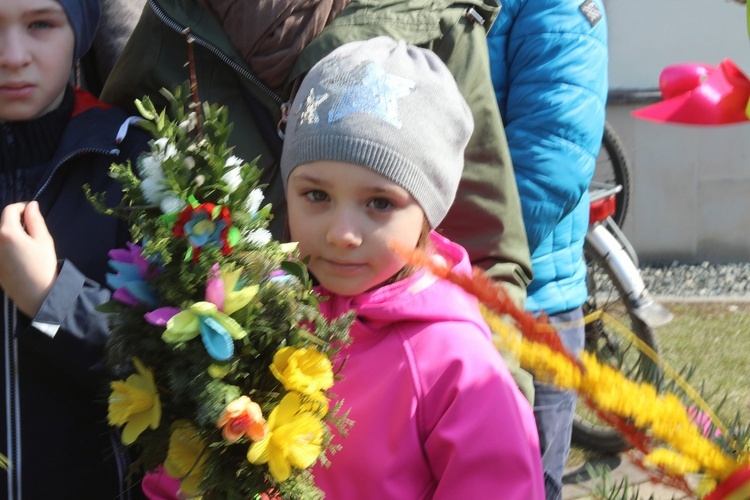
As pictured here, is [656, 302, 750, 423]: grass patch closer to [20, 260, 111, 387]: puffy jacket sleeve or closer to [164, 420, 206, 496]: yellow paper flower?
[20, 260, 111, 387]: puffy jacket sleeve

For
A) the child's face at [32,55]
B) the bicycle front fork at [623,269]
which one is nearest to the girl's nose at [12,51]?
the child's face at [32,55]

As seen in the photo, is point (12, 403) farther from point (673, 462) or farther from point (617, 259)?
point (617, 259)

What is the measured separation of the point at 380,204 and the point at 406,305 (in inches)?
6.6

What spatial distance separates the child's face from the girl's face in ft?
1.81

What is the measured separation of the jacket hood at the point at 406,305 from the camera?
62.2 inches

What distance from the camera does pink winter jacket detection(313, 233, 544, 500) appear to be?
4.74 ft

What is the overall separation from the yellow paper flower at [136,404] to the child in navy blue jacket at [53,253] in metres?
0.26

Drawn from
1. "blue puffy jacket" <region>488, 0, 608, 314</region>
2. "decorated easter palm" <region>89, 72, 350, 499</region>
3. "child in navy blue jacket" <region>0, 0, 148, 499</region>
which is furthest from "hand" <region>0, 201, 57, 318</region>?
"blue puffy jacket" <region>488, 0, 608, 314</region>

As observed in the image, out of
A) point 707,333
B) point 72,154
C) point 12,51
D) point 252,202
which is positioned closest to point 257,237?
point 252,202

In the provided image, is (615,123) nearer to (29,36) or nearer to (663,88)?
(29,36)

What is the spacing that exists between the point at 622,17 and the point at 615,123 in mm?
755

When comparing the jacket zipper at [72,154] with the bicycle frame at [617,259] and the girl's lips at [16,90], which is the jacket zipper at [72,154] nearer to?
the girl's lips at [16,90]

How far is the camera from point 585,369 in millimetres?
543

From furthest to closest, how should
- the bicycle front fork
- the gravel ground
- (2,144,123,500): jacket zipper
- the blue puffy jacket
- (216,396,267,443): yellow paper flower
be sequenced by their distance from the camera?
the gravel ground, the bicycle front fork, the blue puffy jacket, (2,144,123,500): jacket zipper, (216,396,267,443): yellow paper flower
